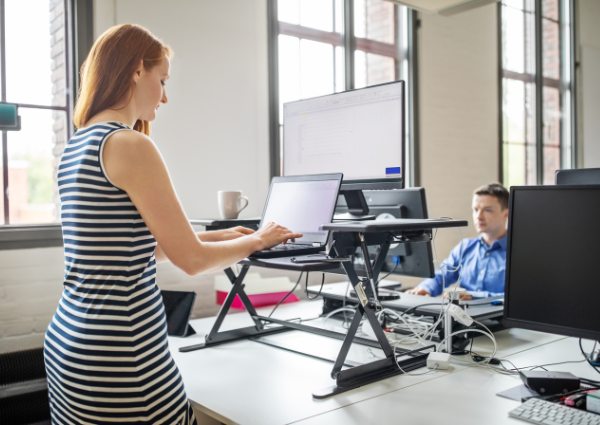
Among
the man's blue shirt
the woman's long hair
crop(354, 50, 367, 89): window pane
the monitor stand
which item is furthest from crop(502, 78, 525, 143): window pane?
the woman's long hair

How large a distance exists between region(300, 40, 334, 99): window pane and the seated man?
4.03 feet

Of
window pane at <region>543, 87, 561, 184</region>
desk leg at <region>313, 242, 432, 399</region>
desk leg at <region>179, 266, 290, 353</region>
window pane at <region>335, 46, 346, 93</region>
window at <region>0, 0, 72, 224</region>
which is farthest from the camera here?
window pane at <region>543, 87, 561, 184</region>

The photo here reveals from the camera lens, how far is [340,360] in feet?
4.01

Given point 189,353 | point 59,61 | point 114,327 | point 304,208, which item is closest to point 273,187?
point 304,208

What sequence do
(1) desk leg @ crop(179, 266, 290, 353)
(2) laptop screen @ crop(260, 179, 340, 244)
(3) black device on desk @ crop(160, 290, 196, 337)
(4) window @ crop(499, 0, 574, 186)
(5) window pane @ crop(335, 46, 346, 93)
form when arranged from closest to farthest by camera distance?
(2) laptop screen @ crop(260, 179, 340, 244) → (1) desk leg @ crop(179, 266, 290, 353) → (3) black device on desk @ crop(160, 290, 196, 337) → (5) window pane @ crop(335, 46, 346, 93) → (4) window @ crop(499, 0, 574, 186)

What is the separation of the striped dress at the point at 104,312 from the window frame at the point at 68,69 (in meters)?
1.27

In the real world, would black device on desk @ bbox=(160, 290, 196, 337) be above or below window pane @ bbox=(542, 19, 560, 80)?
below

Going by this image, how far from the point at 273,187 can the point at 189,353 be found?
58cm

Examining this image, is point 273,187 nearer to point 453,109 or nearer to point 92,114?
point 92,114

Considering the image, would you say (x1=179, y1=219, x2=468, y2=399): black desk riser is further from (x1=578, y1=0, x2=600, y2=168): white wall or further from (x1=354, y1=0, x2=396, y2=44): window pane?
(x1=578, y1=0, x2=600, y2=168): white wall

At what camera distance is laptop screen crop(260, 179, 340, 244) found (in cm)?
145

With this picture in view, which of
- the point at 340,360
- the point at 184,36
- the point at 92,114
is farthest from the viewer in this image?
the point at 184,36

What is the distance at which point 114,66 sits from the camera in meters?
1.04

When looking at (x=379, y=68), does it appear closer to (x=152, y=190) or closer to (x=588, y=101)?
(x=152, y=190)
